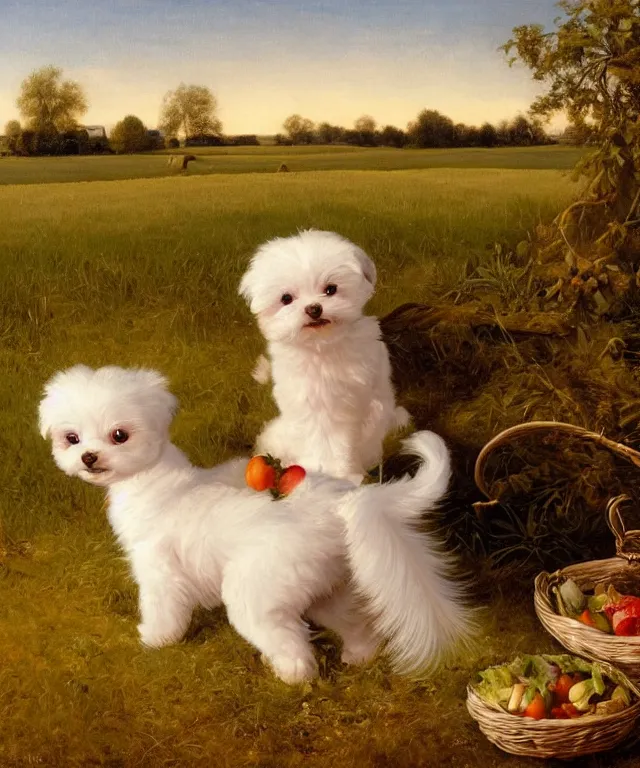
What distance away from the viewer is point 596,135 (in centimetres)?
320

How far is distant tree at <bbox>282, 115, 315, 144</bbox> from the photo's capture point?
3.28 metres

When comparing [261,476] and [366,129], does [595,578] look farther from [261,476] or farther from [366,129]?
[366,129]

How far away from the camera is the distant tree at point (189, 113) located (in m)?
3.26

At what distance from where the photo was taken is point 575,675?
2.39 metres

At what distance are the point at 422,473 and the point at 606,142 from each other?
133 cm

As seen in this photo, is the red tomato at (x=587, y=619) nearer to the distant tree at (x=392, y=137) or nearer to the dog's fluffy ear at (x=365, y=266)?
the dog's fluffy ear at (x=365, y=266)

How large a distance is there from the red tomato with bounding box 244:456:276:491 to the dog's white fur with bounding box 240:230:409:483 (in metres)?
0.22

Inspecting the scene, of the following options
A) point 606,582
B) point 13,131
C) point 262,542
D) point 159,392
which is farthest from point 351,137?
point 606,582

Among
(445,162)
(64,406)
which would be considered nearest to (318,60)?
(445,162)

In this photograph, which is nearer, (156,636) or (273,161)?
(156,636)

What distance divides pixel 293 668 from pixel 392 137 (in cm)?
179

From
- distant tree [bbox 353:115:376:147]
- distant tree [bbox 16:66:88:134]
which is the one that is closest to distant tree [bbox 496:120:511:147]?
distant tree [bbox 353:115:376:147]

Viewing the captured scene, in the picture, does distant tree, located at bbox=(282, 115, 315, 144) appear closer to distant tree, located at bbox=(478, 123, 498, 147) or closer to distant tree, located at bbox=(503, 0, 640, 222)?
distant tree, located at bbox=(478, 123, 498, 147)

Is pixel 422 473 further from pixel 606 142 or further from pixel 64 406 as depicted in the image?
pixel 606 142
